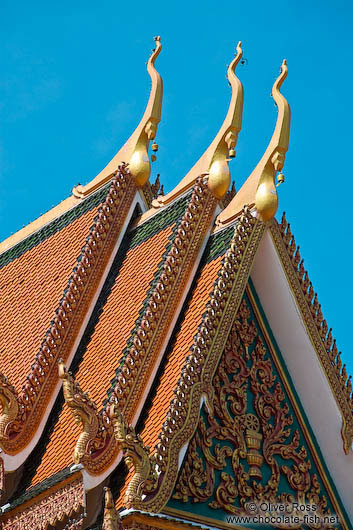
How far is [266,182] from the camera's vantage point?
10359 millimetres

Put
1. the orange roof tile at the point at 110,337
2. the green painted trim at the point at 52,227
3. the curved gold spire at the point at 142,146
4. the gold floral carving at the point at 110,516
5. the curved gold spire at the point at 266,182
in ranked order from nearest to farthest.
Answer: the gold floral carving at the point at 110,516 < the orange roof tile at the point at 110,337 < the curved gold spire at the point at 266,182 < the curved gold spire at the point at 142,146 < the green painted trim at the point at 52,227

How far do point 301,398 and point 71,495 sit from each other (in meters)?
2.26

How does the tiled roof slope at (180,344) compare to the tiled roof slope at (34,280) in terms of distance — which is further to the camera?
the tiled roof slope at (34,280)

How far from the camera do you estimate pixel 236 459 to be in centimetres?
943

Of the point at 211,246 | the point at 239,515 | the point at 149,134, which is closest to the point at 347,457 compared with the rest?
the point at 239,515

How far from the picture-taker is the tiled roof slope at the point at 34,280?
420 inches

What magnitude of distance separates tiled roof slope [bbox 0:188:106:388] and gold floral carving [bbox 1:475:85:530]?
3.91 ft

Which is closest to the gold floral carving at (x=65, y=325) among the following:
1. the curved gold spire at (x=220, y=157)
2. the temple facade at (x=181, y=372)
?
the temple facade at (x=181, y=372)

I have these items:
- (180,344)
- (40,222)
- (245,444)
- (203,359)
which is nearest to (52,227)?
(40,222)

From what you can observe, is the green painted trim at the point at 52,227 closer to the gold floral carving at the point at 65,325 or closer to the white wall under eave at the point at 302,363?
the gold floral carving at the point at 65,325

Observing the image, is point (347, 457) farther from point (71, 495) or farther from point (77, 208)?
point (77, 208)

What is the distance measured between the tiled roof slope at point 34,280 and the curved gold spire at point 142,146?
21cm

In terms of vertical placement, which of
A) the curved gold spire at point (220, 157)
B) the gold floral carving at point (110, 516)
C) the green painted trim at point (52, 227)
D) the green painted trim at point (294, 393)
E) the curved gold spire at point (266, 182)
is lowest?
A: the gold floral carving at point (110, 516)

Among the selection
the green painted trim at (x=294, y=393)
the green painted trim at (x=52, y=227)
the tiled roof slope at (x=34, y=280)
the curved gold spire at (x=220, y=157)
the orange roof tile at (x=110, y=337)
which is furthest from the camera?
the green painted trim at (x=52, y=227)
